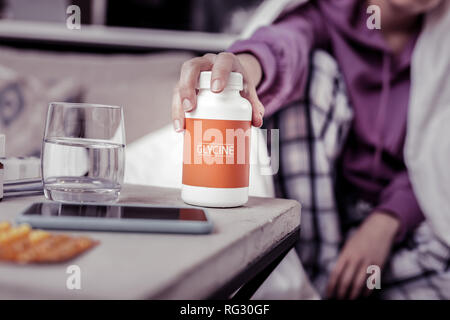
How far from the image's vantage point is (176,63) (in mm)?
1373

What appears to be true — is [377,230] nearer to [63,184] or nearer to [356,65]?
[356,65]

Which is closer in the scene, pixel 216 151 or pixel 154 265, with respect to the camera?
pixel 154 265

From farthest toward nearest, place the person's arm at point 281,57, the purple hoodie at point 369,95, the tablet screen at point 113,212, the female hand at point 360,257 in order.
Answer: the purple hoodie at point 369,95 → the female hand at point 360,257 → the person's arm at point 281,57 → the tablet screen at point 113,212

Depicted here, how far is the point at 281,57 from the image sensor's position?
83 cm

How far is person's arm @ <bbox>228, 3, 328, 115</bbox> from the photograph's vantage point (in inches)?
30.0

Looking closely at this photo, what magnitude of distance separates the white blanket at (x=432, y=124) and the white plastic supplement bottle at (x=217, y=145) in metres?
0.65

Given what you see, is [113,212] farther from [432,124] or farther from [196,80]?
[432,124]

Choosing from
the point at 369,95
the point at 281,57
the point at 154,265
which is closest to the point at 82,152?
the point at 154,265

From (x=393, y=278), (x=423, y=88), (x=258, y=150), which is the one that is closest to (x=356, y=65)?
(x=423, y=88)

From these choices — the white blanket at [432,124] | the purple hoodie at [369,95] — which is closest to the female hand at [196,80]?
the purple hoodie at [369,95]

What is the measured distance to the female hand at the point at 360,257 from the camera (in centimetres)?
90

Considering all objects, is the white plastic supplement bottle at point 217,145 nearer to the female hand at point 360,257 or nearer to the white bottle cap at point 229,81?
the white bottle cap at point 229,81
